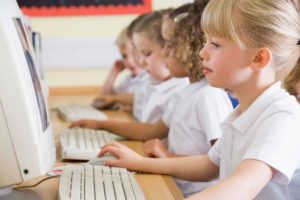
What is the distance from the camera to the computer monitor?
0.98 m

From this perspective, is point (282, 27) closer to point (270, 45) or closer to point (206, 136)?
point (270, 45)

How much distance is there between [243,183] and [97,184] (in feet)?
1.01

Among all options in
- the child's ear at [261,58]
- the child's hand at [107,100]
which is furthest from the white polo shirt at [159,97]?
the child's ear at [261,58]

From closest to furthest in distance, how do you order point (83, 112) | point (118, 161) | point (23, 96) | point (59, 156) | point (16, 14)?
point (23, 96) → point (16, 14) → point (118, 161) → point (59, 156) → point (83, 112)

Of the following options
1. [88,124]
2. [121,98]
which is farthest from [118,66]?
[88,124]

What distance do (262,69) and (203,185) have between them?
0.50 metres

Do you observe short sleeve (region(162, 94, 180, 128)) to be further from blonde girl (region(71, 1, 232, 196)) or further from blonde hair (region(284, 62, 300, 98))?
blonde hair (region(284, 62, 300, 98))

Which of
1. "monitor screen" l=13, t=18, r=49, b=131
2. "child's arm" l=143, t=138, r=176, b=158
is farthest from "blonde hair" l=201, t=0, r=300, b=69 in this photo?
"child's arm" l=143, t=138, r=176, b=158

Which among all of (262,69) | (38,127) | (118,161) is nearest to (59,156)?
(118,161)

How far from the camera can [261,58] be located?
1.16m

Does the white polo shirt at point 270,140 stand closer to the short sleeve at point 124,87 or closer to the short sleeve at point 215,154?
the short sleeve at point 215,154

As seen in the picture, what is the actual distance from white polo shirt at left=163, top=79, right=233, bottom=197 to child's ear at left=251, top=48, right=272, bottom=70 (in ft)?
1.38

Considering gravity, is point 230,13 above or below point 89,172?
above

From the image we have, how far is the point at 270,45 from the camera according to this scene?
115 cm
